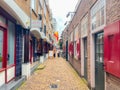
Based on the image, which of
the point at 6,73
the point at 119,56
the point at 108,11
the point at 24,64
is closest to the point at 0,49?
the point at 6,73

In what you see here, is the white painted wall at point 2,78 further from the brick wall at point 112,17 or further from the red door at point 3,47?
the brick wall at point 112,17

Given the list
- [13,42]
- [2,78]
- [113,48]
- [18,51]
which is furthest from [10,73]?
[113,48]

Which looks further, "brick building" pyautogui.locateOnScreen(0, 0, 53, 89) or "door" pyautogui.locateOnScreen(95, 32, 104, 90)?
"brick building" pyautogui.locateOnScreen(0, 0, 53, 89)

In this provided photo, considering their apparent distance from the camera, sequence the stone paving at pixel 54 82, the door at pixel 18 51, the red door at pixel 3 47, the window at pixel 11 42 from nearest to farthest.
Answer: the red door at pixel 3 47 → the stone paving at pixel 54 82 → the window at pixel 11 42 → the door at pixel 18 51

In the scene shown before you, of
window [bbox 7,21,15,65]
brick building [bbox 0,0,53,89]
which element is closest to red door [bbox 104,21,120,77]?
brick building [bbox 0,0,53,89]

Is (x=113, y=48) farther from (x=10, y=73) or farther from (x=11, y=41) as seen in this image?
(x=11, y=41)

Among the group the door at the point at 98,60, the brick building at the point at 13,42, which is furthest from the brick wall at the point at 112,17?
the brick building at the point at 13,42

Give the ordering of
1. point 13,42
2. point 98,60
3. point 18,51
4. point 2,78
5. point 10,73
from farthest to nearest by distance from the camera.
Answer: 1. point 18,51
2. point 13,42
3. point 10,73
4. point 2,78
5. point 98,60

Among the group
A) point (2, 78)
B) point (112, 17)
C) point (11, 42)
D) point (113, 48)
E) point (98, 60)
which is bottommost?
point (2, 78)

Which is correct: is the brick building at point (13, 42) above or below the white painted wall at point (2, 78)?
above

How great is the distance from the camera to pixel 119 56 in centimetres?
463

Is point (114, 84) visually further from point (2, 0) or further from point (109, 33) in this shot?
point (2, 0)

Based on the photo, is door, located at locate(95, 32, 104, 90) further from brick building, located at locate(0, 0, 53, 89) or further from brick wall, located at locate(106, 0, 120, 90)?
brick building, located at locate(0, 0, 53, 89)

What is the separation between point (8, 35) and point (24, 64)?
273cm
